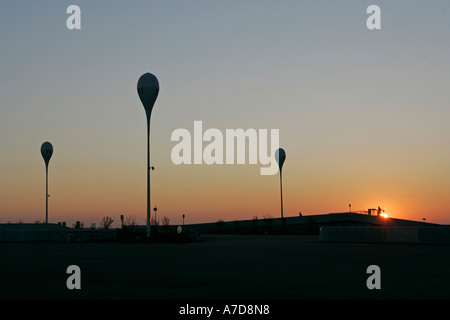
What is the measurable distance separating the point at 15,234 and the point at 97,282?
43.5 meters

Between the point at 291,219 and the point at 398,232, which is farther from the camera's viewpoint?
the point at 291,219

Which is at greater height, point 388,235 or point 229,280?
point 388,235

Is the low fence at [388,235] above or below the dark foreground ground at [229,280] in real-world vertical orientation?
above

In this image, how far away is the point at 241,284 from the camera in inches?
645

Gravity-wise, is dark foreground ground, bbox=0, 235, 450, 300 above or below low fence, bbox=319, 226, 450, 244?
below

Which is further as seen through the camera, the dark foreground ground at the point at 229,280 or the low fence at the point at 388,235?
the low fence at the point at 388,235

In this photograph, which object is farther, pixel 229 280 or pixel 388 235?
pixel 388 235

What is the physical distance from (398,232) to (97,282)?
31.1 m

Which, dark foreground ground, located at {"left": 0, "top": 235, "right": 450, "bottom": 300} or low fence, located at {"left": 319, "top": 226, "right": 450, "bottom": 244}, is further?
low fence, located at {"left": 319, "top": 226, "right": 450, "bottom": 244}
